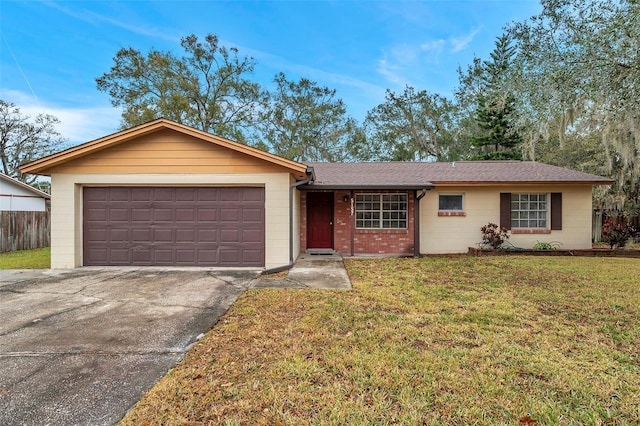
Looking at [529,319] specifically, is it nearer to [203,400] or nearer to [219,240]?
[203,400]

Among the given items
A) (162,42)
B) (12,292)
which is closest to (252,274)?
(12,292)

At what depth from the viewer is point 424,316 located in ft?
14.3

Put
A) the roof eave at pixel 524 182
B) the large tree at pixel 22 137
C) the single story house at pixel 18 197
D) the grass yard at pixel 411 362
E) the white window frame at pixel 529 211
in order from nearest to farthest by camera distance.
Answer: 1. the grass yard at pixel 411 362
2. the roof eave at pixel 524 182
3. the white window frame at pixel 529 211
4. the single story house at pixel 18 197
5. the large tree at pixel 22 137

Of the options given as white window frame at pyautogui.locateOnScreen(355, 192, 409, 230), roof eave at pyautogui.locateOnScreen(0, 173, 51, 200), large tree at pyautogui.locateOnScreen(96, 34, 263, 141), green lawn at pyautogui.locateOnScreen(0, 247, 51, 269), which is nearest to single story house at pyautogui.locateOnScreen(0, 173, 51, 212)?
roof eave at pyautogui.locateOnScreen(0, 173, 51, 200)

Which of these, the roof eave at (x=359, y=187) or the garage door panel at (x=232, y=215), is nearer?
the garage door panel at (x=232, y=215)

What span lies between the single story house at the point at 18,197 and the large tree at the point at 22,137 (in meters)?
10.9

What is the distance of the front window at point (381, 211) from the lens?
10586 mm

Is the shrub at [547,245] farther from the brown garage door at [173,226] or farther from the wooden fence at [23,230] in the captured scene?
the wooden fence at [23,230]

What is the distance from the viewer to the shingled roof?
32.5ft

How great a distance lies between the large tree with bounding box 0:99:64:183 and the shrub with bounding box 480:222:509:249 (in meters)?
29.7

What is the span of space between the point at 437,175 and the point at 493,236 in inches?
108

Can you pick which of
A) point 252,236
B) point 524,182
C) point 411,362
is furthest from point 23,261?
point 524,182

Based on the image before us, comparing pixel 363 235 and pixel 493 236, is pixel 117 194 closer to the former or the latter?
pixel 363 235

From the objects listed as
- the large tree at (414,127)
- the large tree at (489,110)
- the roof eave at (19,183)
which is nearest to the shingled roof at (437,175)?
the large tree at (489,110)
